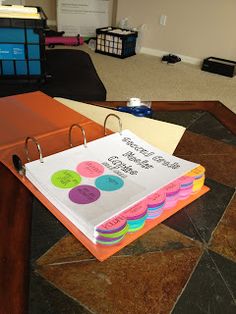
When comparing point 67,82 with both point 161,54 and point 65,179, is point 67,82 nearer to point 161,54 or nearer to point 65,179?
point 65,179

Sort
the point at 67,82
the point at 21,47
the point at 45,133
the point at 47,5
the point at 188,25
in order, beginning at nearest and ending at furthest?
the point at 45,133 < the point at 21,47 < the point at 67,82 < the point at 188,25 < the point at 47,5

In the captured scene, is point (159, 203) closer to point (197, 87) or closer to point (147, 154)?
point (147, 154)

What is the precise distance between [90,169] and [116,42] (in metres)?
3.27

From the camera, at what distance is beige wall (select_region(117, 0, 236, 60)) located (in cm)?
333

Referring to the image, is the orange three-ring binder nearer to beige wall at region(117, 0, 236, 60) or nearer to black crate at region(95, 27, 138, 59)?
black crate at region(95, 27, 138, 59)

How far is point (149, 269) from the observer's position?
1.69ft

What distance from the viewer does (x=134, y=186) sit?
61 cm

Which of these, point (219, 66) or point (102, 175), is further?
point (219, 66)

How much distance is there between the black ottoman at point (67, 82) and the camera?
1.41m

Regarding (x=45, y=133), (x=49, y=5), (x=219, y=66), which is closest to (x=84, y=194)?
(x=45, y=133)

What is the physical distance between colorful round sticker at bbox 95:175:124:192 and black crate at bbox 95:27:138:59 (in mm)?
3204

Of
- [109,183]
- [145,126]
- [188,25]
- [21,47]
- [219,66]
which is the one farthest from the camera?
[188,25]

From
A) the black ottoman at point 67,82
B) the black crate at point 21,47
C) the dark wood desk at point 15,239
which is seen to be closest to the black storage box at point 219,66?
the black ottoman at point 67,82

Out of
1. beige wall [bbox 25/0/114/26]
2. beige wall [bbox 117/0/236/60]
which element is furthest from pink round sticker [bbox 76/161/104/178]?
beige wall [bbox 25/0/114/26]
